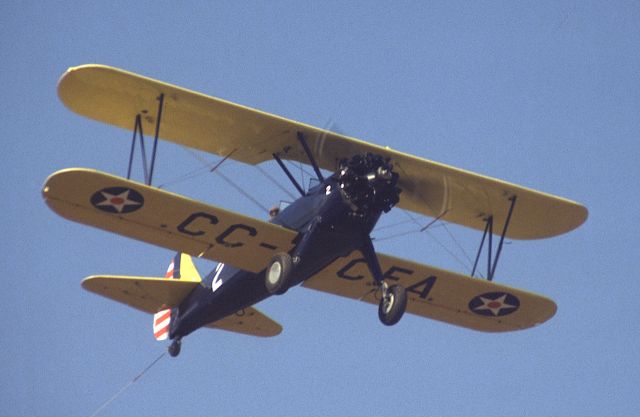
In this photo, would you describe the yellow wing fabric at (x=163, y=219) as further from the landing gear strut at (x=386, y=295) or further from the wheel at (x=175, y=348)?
the wheel at (x=175, y=348)

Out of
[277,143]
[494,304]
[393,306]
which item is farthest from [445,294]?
[277,143]

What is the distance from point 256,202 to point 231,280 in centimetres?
147

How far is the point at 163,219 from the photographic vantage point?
18.5m

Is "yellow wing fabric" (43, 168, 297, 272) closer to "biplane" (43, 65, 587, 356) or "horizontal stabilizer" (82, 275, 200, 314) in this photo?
"biplane" (43, 65, 587, 356)

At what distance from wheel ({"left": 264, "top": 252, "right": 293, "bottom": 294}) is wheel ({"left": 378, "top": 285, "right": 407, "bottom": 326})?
4.19ft

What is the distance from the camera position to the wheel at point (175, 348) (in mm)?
21062

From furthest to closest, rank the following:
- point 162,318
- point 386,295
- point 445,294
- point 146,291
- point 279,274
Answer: point 162,318 → point 146,291 → point 445,294 → point 386,295 → point 279,274

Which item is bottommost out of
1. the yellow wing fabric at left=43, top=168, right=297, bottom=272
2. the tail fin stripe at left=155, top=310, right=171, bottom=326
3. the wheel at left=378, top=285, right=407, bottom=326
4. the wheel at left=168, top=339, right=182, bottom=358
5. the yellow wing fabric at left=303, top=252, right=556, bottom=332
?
the wheel at left=168, top=339, right=182, bottom=358

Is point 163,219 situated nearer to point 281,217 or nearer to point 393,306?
point 281,217

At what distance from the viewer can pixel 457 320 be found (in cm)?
A: 2120

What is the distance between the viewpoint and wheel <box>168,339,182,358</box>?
2106 cm

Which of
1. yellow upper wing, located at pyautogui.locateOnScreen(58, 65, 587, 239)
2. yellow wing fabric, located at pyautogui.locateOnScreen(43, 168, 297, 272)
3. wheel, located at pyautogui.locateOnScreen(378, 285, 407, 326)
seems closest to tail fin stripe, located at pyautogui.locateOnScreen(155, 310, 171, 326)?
yellow wing fabric, located at pyautogui.locateOnScreen(43, 168, 297, 272)

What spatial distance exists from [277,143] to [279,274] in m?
2.07

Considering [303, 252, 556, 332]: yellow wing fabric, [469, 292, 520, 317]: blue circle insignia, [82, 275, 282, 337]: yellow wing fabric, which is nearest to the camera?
[303, 252, 556, 332]: yellow wing fabric
